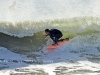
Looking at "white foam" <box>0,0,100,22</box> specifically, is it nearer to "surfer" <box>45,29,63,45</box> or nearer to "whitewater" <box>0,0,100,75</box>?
"whitewater" <box>0,0,100,75</box>

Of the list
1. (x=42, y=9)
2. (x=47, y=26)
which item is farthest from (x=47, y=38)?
(x=42, y=9)

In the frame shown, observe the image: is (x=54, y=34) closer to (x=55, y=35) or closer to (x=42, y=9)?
(x=55, y=35)

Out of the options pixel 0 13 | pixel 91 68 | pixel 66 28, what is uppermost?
pixel 0 13

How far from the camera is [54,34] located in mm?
7621

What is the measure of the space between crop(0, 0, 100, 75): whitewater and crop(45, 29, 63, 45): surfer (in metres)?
0.11

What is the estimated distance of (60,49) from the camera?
24.1 feet

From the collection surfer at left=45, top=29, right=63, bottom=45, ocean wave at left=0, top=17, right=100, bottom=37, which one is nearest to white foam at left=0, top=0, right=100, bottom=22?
ocean wave at left=0, top=17, right=100, bottom=37

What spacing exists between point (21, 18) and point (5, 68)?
2.59 metres

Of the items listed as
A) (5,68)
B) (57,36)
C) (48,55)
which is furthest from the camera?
(57,36)

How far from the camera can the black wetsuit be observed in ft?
24.8

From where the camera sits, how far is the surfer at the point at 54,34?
7.57m

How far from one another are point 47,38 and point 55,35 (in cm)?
23

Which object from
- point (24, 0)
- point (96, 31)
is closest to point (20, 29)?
point (24, 0)

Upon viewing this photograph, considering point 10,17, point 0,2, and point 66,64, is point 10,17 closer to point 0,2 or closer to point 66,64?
point 0,2
